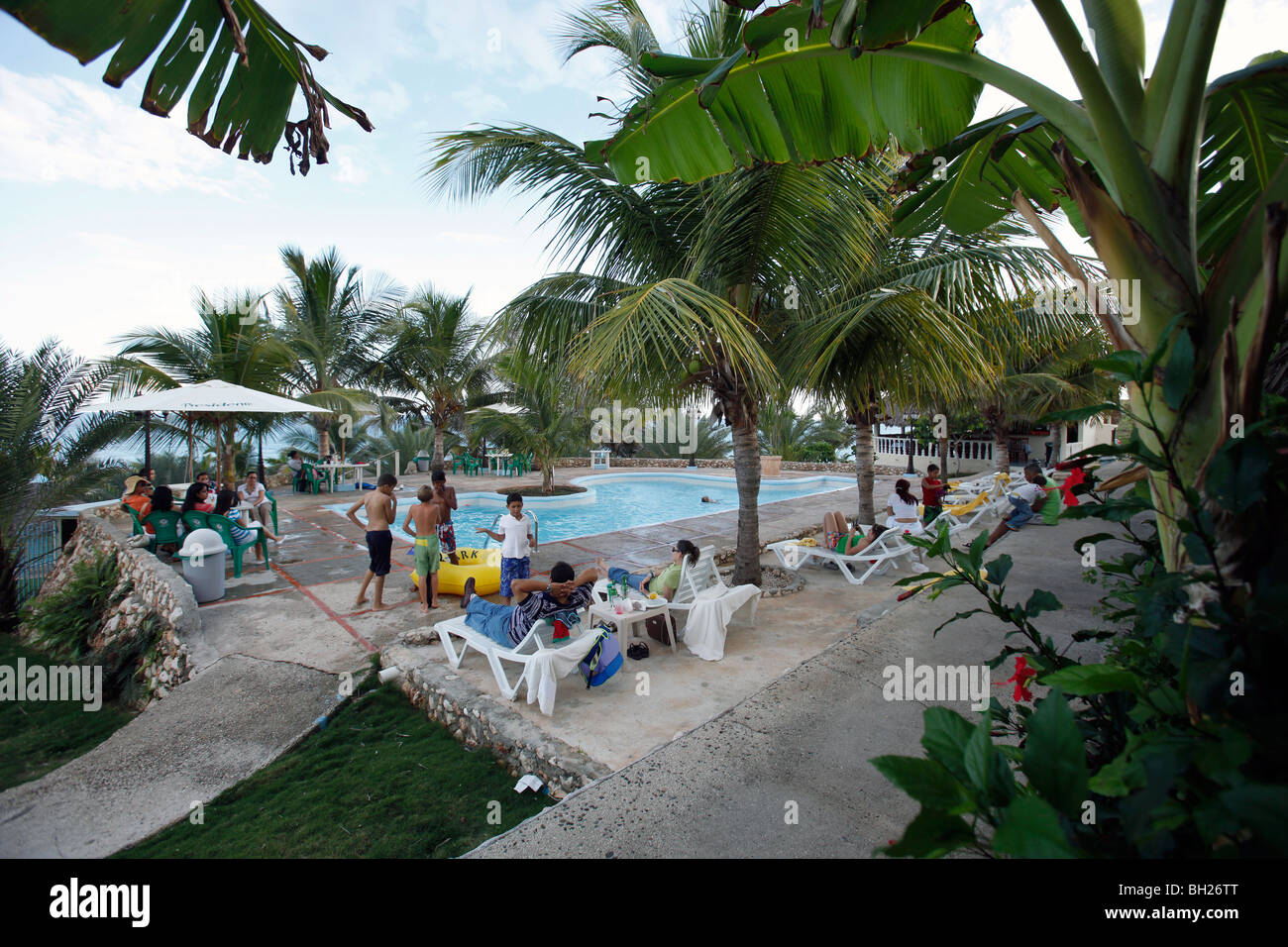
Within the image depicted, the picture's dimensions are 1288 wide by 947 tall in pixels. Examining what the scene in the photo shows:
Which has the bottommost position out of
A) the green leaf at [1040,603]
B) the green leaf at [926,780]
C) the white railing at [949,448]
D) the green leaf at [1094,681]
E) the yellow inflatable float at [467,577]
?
the yellow inflatable float at [467,577]

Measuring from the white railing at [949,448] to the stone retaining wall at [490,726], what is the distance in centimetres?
2197

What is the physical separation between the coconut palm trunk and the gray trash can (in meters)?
6.55

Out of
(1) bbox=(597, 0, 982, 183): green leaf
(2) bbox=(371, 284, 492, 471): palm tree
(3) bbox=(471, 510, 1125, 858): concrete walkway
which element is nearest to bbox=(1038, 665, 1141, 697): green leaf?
(3) bbox=(471, 510, 1125, 858): concrete walkway

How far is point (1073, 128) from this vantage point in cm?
133

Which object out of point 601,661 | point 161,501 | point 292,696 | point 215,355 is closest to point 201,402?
point 161,501

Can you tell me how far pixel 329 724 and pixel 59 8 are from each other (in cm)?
451

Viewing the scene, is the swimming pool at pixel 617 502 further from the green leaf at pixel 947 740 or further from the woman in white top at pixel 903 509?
the green leaf at pixel 947 740

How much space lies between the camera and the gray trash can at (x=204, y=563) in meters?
6.67

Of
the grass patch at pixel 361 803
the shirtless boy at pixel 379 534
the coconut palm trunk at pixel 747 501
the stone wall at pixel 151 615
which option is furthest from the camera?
the coconut palm trunk at pixel 747 501

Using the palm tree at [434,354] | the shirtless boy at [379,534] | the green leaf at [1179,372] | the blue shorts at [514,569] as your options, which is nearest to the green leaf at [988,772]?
the green leaf at [1179,372]

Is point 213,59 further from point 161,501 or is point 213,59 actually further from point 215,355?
point 215,355

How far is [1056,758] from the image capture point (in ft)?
2.56

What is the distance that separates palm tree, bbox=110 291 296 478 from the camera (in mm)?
13000

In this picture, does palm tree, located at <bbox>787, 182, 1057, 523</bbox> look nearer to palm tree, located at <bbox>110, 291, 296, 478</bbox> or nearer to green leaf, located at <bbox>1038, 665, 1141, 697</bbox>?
green leaf, located at <bbox>1038, 665, 1141, 697</bbox>
